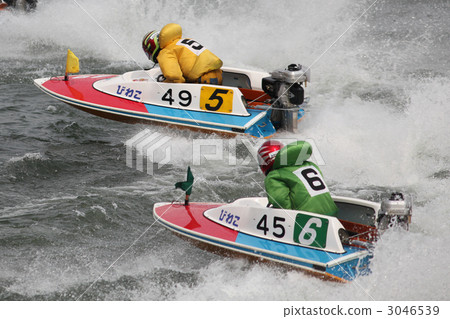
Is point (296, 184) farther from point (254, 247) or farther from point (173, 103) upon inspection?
point (173, 103)

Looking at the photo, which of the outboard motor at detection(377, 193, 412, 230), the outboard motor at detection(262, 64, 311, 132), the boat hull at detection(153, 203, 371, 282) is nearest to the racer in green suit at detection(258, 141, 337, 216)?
the boat hull at detection(153, 203, 371, 282)

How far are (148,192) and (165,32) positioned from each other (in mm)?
2929

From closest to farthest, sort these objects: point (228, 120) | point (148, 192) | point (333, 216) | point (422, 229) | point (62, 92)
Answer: point (333, 216) < point (422, 229) < point (148, 192) < point (228, 120) < point (62, 92)

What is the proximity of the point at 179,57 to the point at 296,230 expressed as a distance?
16.9 feet

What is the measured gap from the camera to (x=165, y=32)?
35.3ft

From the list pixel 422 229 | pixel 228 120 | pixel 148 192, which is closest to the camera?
pixel 422 229

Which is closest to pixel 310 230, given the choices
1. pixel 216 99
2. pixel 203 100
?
pixel 216 99

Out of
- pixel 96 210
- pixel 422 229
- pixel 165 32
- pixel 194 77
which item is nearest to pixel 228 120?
pixel 194 77

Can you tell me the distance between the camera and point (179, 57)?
10.9m

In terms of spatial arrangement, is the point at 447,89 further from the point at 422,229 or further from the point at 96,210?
the point at 96,210

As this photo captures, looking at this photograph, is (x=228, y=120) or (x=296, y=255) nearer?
(x=296, y=255)

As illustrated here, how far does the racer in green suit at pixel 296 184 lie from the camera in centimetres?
667

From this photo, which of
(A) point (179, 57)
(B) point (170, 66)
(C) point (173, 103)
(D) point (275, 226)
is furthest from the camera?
(A) point (179, 57)

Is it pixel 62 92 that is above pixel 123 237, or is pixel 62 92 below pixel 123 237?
above
